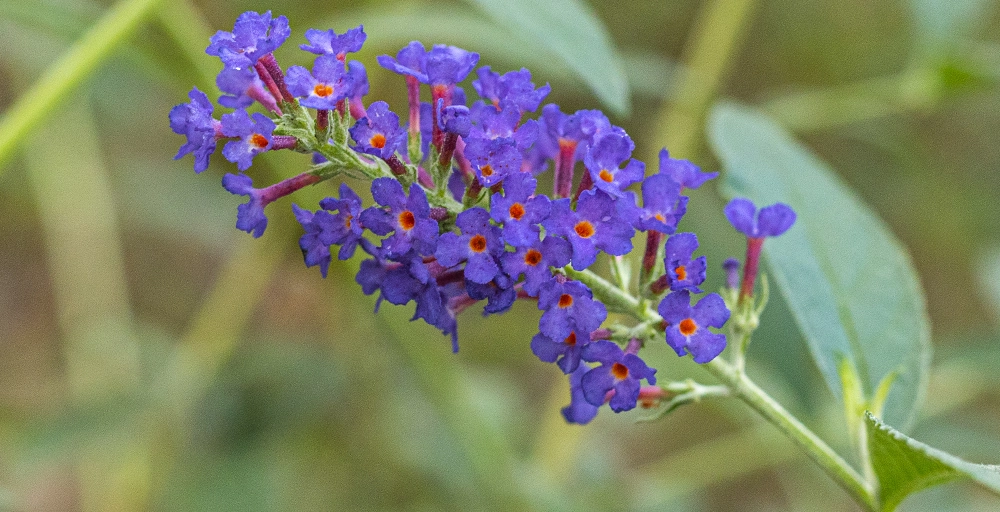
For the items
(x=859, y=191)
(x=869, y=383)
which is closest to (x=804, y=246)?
(x=869, y=383)

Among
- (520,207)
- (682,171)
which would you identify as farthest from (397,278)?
(682,171)

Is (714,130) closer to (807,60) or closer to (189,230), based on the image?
(189,230)

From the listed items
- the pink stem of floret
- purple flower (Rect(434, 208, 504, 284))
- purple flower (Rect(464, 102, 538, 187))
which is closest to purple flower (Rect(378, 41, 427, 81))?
purple flower (Rect(464, 102, 538, 187))

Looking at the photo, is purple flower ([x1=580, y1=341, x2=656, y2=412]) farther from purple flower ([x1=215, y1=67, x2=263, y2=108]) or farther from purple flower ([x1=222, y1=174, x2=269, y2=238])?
purple flower ([x1=215, y1=67, x2=263, y2=108])

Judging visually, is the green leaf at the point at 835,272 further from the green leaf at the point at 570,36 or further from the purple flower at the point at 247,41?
the purple flower at the point at 247,41

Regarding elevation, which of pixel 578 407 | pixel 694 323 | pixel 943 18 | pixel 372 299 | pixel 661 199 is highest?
pixel 943 18

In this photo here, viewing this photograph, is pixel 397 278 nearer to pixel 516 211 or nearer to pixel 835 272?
pixel 516 211
